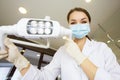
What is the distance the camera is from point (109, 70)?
1126 mm

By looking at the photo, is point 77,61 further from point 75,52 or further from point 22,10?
point 22,10

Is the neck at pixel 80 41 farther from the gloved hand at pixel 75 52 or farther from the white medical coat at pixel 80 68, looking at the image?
the gloved hand at pixel 75 52

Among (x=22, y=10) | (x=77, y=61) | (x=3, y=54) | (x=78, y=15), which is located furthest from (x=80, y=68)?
(x=22, y=10)

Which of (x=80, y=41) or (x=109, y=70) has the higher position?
(x=80, y=41)

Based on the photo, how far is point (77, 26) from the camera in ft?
3.94

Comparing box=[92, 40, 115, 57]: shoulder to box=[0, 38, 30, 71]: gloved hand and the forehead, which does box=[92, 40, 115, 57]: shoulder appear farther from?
box=[0, 38, 30, 71]: gloved hand

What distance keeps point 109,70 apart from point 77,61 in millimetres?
213

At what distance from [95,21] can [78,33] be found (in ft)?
8.01

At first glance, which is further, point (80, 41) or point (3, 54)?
point (80, 41)

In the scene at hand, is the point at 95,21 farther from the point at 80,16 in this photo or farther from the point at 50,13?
the point at 80,16

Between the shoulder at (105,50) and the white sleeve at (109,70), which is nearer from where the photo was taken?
the white sleeve at (109,70)

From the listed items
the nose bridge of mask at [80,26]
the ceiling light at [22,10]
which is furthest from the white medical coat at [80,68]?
the ceiling light at [22,10]

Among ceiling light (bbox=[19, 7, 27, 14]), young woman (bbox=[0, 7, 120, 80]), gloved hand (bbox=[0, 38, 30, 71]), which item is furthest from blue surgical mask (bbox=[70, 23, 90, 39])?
ceiling light (bbox=[19, 7, 27, 14])

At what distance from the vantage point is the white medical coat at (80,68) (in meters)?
1.08
